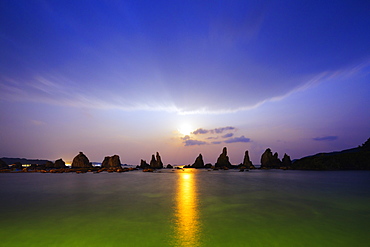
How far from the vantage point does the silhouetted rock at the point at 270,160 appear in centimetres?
16688

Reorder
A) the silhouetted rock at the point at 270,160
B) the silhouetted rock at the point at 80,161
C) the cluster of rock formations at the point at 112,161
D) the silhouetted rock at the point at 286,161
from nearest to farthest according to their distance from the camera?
the silhouetted rock at the point at 80,161
the cluster of rock formations at the point at 112,161
the silhouetted rock at the point at 286,161
the silhouetted rock at the point at 270,160

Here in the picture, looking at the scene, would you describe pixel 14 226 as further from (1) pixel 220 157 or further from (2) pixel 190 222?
(1) pixel 220 157

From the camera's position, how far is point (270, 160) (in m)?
168

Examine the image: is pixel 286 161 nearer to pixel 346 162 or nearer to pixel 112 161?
pixel 346 162

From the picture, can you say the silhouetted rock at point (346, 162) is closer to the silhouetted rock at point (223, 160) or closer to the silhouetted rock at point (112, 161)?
the silhouetted rock at point (223, 160)

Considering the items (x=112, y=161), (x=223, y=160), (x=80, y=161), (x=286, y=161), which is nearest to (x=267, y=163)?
(x=286, y=161)

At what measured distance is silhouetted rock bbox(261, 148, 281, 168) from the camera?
16688cm

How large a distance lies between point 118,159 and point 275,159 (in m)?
147

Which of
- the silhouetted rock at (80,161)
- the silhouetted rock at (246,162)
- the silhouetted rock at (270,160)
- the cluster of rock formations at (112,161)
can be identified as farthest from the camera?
the silhouetted rock at (246,162)

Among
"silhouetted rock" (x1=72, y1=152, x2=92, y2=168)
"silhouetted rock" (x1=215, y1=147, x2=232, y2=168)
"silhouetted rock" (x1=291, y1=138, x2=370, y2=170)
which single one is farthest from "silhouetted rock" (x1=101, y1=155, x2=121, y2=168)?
"silhouetted rock" (x1=291, y1=138, x2=370, y2=170)

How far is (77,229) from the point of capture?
1193cm

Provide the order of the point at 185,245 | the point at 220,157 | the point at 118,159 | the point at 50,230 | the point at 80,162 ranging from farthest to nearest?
the point at 220,157, the point at 118,159, the point at 80,162, the point at 50,230, the point at 185,245

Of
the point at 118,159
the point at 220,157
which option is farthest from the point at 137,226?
the point at 220,157

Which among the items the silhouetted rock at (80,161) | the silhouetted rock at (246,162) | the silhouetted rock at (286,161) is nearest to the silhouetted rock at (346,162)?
the silhouetted rock at (286,161)
